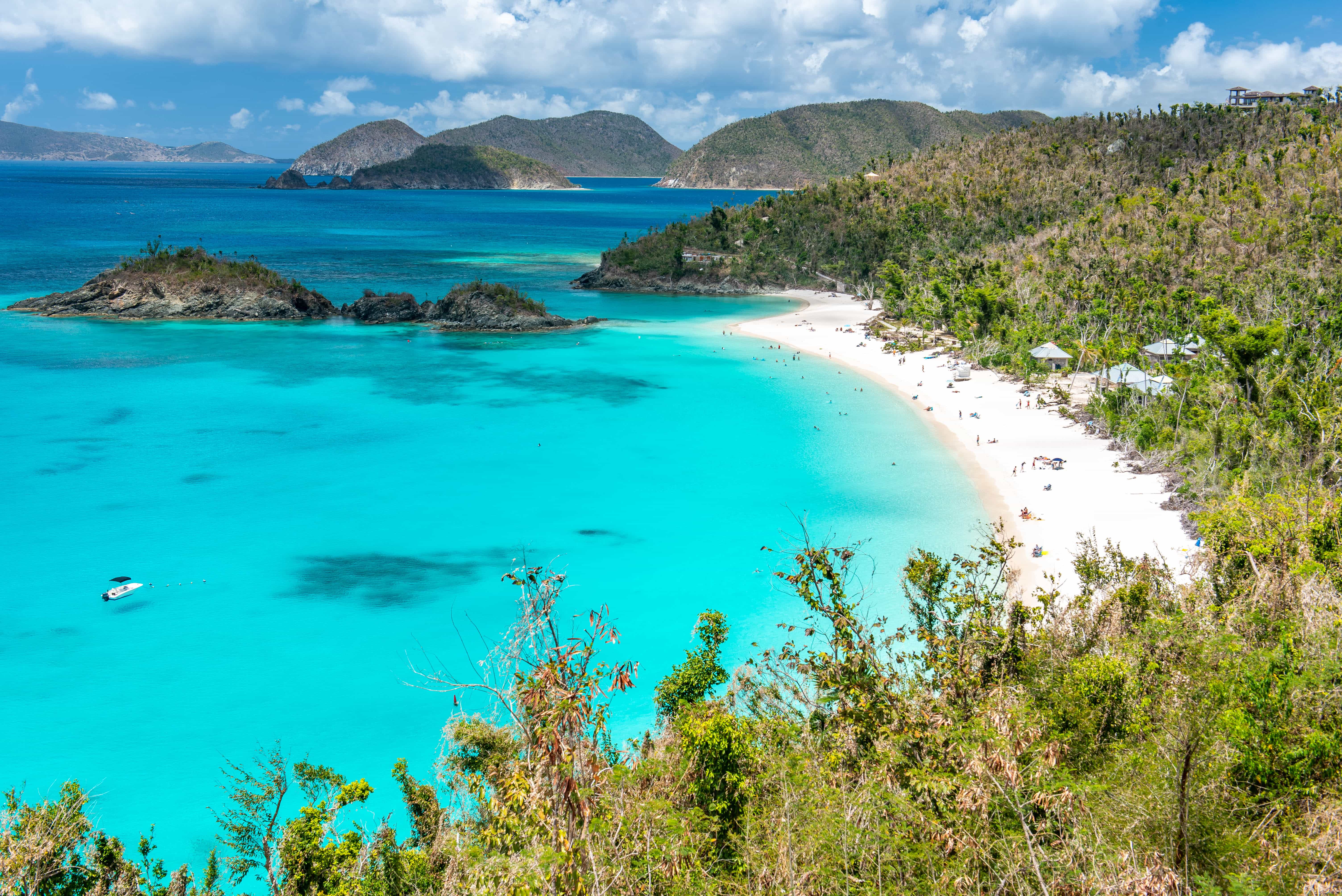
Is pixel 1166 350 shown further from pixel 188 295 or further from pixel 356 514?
pixel 188 295

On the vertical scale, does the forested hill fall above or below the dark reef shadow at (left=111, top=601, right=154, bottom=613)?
above

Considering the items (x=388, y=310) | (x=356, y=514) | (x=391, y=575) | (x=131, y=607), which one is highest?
(x=388, y=310)

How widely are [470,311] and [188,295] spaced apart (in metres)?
22.4

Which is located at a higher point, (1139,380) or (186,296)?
(1139,380)

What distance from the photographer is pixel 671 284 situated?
272 ft

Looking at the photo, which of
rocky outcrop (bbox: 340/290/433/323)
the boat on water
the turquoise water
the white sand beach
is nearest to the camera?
the turquoise water

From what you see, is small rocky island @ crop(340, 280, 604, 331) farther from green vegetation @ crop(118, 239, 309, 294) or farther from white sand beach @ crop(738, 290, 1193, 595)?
white sand beach @ crop(738, 290, 1193, 595)

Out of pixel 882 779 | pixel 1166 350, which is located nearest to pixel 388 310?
pixel 1166 350

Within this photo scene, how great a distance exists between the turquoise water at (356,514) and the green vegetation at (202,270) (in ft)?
20.1

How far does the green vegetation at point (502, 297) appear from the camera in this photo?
63.3 m

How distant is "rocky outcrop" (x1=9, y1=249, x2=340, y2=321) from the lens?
2500 inches

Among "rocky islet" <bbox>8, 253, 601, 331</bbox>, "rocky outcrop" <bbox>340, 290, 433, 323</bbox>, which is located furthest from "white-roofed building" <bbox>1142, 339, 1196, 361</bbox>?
"rocky outcrop" <bbox>340, 290, 433, 323</bbox>

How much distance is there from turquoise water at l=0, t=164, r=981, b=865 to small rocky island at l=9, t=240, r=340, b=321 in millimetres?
3302

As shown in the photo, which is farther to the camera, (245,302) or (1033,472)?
(245,302)
